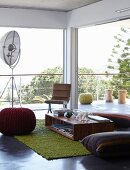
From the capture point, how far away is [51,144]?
4.82 metres

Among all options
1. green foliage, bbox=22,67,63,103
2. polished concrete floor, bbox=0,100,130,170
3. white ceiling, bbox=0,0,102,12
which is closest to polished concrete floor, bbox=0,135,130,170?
polished concrete floor, bbox=0,100,130,170

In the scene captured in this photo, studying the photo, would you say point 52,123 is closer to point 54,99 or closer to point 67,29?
point 54,99

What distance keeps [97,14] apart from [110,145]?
163 inches

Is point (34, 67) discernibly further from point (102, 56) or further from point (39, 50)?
point (102, 56)

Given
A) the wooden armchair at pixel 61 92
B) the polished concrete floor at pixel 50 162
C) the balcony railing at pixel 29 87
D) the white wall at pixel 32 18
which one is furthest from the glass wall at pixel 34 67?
the polished concrete floor at pixel 50 162

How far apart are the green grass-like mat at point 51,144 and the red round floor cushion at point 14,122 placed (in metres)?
0.12

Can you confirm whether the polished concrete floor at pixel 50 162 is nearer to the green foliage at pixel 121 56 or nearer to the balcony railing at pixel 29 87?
the balcony railing at pixel 29 87

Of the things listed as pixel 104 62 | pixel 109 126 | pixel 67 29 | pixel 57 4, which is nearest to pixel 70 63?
pixel 67 29

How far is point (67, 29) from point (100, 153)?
519cm

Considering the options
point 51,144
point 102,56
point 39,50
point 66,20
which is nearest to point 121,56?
point 102,56

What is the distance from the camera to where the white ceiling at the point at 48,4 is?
7.49m

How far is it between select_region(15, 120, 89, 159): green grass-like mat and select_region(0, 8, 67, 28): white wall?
336 cm

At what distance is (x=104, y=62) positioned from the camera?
11.0 meters

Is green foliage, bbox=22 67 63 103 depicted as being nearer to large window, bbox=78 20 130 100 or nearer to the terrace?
the terrace
